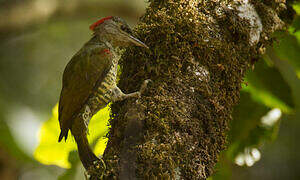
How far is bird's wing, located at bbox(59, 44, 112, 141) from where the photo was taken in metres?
2.33

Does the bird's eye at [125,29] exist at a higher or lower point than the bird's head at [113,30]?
higher

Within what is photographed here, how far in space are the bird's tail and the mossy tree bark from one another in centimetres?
26

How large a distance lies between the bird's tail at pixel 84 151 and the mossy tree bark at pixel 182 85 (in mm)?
262

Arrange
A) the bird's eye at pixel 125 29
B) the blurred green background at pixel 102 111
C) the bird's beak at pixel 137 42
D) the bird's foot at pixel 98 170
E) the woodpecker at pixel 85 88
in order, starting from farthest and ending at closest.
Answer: the blurred green background at pixel 102 111
the bird's eye at pixel 125 29
the woodpecker at pixel 85 88
the bird's beak at pixel 137 42
the bird's foot at pixel 98 170

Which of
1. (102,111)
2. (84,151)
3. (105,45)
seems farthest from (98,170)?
(102,111)

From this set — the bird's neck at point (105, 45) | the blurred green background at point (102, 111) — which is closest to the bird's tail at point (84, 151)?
the bird's neck at point (105, 45)

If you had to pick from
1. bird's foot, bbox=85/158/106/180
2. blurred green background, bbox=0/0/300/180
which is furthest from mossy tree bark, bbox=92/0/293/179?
blurred green background, bbox=0/0/300/180

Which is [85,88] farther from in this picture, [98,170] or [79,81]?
[98,170]

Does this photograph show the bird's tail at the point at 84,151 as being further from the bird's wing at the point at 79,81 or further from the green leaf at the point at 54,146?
the green leaf at the point at 54,146

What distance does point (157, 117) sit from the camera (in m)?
1.89

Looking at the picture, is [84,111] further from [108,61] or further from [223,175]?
[223,175]

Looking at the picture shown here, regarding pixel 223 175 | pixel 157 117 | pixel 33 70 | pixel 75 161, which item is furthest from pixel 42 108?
pixel 157 117

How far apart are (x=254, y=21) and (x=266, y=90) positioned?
1.17m

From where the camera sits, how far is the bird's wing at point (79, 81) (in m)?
2.33
